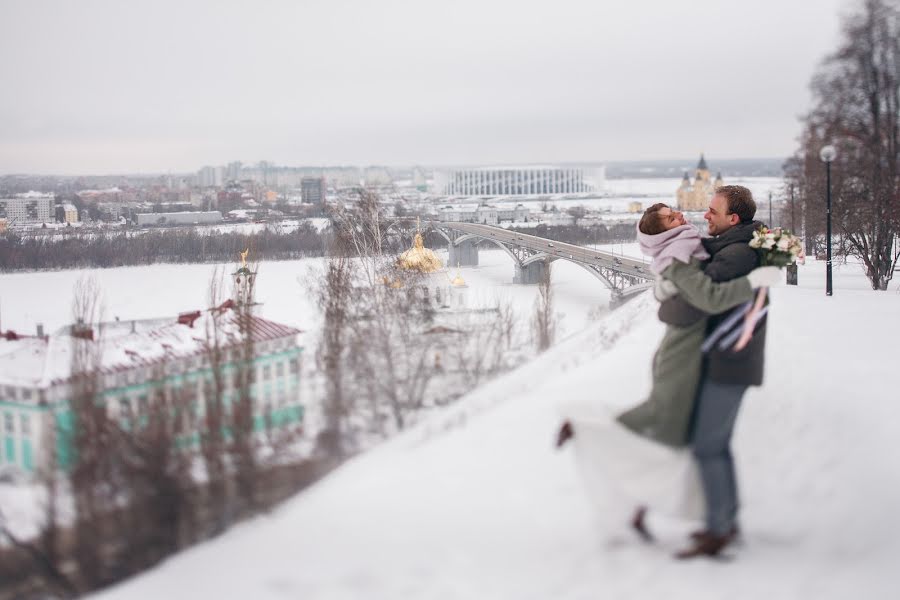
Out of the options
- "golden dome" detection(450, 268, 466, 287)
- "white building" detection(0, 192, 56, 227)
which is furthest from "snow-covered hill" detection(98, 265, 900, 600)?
"white building" detection(0, 192, 56, 227)

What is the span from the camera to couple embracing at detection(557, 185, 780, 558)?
2.62 m

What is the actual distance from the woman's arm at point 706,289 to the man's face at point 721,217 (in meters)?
0.22

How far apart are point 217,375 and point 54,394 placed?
68cm

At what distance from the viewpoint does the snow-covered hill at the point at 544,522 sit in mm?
2594

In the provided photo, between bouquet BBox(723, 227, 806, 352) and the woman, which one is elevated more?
bouquet BBox(723, 227, 806, 352)

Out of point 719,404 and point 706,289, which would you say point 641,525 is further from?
point 706,289

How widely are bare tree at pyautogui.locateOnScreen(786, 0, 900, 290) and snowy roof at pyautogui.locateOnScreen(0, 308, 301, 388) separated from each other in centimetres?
854

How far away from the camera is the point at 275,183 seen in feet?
29.9

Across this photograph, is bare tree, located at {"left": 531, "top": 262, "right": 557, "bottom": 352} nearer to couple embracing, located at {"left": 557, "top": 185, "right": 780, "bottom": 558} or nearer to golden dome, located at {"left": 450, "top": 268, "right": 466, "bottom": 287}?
golden dome, located at {"left": 450, "top": 268, "right": 466, "bottom": 287}

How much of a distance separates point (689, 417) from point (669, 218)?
582mm

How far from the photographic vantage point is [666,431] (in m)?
→ 2.65

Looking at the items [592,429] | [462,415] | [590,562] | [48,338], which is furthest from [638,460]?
[48,338]

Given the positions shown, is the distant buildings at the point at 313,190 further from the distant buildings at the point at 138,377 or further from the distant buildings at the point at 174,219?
the distant buildings at the point at 138,377

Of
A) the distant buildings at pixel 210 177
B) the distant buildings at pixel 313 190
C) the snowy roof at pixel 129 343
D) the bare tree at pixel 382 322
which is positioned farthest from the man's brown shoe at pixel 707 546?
the distant buildings at pixel 313 190
